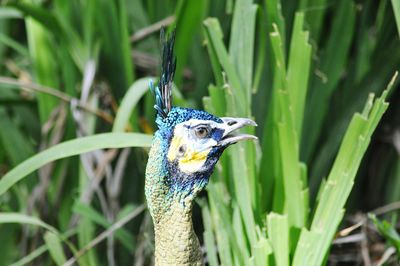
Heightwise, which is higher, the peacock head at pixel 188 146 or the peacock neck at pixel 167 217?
the peacock head at pixel 188 146

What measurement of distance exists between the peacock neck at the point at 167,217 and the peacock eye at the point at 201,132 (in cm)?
6

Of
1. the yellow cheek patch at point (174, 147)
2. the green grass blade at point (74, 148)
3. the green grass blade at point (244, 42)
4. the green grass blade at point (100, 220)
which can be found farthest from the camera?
the green grass blade at point (100, 220)

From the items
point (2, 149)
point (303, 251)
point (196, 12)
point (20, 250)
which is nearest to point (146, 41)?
point (196, 12)

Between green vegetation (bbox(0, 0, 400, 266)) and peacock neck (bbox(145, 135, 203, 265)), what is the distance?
0.41 ft

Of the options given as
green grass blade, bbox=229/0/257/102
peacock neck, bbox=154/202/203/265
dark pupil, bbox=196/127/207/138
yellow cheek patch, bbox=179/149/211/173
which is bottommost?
peacock neck, bbox=154/202/203/265

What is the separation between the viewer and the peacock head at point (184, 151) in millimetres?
1310

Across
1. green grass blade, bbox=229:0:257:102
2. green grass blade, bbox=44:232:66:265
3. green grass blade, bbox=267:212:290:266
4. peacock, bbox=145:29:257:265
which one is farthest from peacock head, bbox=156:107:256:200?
green grass blade, bbox=44:232:66:265

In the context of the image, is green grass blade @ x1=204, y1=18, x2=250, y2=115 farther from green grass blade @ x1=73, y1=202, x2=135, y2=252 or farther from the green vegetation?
green grass blade @ x1=73, y1=202, x2=135, y2=252

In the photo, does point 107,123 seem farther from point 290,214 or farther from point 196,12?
point 290,214

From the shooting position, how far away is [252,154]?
1.56 metres

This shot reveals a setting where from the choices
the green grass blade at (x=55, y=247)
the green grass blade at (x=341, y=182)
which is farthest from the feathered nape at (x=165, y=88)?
the green grass blade at (x=55, y=247)

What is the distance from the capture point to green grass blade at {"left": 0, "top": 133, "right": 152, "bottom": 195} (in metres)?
1.51

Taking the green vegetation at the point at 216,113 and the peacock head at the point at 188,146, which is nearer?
the peacock head at the point at 188,146

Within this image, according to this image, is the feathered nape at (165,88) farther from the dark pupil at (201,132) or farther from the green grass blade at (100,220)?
the green grass blade at (100,220)
